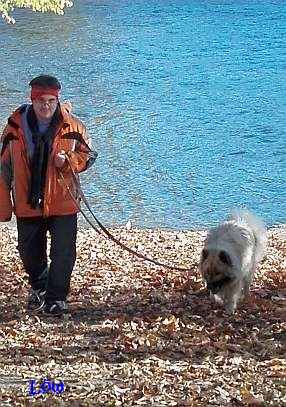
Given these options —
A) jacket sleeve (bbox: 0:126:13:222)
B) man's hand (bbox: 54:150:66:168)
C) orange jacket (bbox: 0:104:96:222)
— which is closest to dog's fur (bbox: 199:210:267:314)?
orange jacket (bbox: 0:104:96:222)

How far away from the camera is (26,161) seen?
6570mm

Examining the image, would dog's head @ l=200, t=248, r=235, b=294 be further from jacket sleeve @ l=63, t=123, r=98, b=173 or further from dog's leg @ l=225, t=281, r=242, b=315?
jacket sleeve @ l=63, t=123, r=98, b=173

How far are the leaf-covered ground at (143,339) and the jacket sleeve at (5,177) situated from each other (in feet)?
2.76

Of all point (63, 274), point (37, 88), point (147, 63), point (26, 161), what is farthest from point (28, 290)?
point (147, 63)

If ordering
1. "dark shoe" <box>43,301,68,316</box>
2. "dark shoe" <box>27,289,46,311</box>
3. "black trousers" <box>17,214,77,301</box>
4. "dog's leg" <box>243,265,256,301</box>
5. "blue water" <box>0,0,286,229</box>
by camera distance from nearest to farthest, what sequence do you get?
"black trousers" <box>17,214,77,301</box>, "dark shoe" <box>43,301,68,316</box>, "dark shoe" <box>27,289,46,311</box>, "dog's leg" <box>243,265,256,301</box>, "blue water" <box>0,0,286,229</box>

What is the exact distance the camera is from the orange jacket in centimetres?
654

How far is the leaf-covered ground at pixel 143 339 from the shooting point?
4812mm

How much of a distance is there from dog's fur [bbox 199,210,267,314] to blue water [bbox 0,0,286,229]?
4.45 m

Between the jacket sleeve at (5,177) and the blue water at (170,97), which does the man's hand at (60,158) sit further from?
the blue water at (170,97)

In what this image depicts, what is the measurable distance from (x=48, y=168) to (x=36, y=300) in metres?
1.22

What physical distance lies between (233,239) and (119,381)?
2633 millimetres

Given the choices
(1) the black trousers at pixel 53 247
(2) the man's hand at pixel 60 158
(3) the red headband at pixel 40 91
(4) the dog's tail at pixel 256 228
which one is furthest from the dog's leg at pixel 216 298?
(3) the red headband at pixel 40 91

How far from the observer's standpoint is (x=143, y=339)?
6.24 meters

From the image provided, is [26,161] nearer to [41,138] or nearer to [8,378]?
[41,138]
